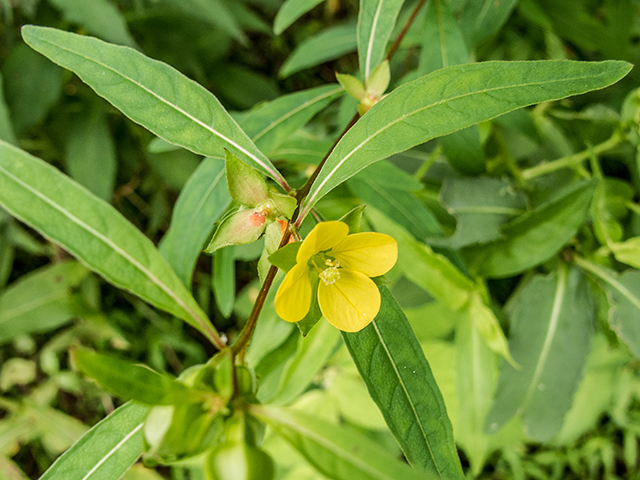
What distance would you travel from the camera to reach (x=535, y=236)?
87 centimetres

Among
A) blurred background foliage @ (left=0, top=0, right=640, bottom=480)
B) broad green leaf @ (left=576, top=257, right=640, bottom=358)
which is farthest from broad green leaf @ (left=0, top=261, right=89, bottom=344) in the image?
broad green leaf @ (left=576, top=257, right=640, bottom=358)

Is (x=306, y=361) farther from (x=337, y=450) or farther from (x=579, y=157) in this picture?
(x=579, y=157)

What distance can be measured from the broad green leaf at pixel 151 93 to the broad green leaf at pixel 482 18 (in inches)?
25.7

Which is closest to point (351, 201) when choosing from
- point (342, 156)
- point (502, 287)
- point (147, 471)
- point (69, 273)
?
point (342, 156)

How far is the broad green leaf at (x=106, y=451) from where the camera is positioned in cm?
52

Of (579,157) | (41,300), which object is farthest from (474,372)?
(41,300)

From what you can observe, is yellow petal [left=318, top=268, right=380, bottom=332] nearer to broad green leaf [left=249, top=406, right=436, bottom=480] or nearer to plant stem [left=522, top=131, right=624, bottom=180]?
broad green leaf [left=249, top=406, right=436, bottom=480]

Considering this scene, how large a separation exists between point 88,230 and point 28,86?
0.88 m

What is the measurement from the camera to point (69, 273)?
1.48m

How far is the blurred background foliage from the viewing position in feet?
3.03

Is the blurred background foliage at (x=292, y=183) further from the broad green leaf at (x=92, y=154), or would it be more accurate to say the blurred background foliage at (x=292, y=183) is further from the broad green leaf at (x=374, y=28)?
the broad green leaf at (x=374, y=28)

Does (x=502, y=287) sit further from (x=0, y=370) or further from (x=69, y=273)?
(x=0, y=370)

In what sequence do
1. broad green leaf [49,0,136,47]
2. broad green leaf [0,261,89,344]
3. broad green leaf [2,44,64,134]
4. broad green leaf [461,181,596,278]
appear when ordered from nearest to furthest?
broad green leaf [461,181,596,278], broad green leaf [49,0,136,47], broad green leaf [2,44,64,134], broad green leaf [0,261,89,344]

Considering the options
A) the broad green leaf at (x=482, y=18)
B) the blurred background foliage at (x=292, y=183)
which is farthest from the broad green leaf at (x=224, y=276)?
the broad green leaf at (x=482, y=18)
